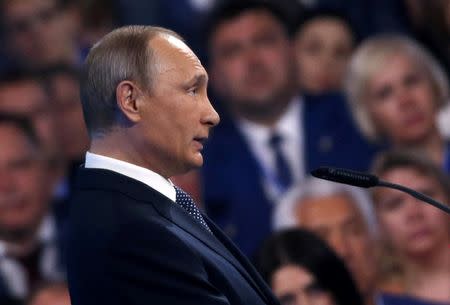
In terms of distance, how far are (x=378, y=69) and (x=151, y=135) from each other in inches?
119

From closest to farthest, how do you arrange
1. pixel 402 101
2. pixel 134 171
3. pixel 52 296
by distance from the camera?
pixel 134 171 < pixel 52 296 < pixel 402 101

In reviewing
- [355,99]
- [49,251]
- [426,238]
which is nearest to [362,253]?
[426,238]

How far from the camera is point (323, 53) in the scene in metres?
5.19

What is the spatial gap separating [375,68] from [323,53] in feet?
1.02

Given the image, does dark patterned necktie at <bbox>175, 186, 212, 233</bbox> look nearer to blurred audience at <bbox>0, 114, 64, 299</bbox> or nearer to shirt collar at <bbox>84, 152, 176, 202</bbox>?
shirt collar at <bbox>84, 152, 176, 202</bbox>

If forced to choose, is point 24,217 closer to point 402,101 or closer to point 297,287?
point 402,101

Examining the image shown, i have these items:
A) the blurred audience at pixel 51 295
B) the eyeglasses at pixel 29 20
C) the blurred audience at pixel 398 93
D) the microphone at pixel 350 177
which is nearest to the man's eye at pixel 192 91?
the microphone at pixel 350 177

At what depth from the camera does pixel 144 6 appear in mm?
5168

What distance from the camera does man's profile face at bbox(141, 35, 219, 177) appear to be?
2.04 meters

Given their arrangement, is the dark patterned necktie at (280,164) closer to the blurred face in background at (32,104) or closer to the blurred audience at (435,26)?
the blurred audience at (435,26)

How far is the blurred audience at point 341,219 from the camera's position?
4.58 meters

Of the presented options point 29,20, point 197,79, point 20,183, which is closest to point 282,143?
point 20,183

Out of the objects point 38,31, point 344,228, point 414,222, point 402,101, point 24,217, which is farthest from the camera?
point 38,31

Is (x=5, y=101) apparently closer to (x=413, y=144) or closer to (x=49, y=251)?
Result: (x=49, y=251)
